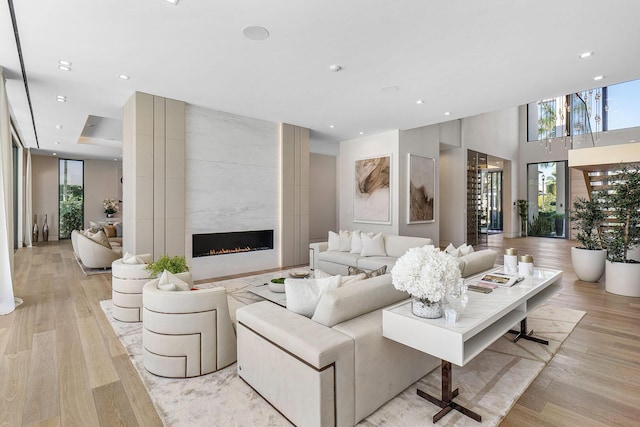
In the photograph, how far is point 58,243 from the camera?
399 inches

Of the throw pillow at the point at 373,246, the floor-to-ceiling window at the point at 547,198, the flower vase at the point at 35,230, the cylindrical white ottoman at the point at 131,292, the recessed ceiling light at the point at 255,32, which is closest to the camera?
the recessed ceiling light at the point at 255,32

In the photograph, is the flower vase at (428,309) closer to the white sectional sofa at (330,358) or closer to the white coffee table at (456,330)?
the white coffee table at (456,330)

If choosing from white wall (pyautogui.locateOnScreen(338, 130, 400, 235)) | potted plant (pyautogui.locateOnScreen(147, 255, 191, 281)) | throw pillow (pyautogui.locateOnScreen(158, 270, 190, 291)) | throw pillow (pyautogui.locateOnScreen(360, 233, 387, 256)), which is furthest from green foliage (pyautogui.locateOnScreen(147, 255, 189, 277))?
white wall (pyautogui.locateOnScreen(338, 130, 400, 235))

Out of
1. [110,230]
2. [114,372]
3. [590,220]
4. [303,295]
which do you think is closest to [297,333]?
[303,295]

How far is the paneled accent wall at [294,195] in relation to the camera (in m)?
6.63

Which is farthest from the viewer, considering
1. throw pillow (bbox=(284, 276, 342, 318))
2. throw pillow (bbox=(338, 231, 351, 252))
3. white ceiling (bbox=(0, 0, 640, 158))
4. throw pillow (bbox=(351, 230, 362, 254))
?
throw pillow (bbox=(338, 231, 351, 252))

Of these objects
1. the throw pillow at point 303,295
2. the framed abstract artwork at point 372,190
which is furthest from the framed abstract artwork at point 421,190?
the throw pillow at point 303,295

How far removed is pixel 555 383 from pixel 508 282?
80 cm

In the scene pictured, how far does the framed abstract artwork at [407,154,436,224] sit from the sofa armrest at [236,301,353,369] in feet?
18.8

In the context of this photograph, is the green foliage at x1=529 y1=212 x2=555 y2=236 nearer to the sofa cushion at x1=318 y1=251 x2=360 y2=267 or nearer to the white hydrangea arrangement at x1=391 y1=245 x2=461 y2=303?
the sofa cushion at x1=318 y1=251 x2=360 y2=267

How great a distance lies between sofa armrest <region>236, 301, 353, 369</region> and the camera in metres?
1.73

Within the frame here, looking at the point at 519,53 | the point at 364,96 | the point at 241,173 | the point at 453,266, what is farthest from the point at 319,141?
the point at 453,266

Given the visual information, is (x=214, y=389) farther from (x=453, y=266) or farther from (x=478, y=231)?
(x=478, y=231)

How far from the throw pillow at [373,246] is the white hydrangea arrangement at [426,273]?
3.62 m
